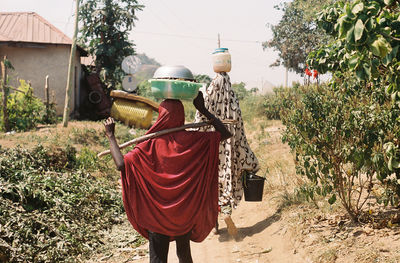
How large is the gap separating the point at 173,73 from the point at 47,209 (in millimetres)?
3152

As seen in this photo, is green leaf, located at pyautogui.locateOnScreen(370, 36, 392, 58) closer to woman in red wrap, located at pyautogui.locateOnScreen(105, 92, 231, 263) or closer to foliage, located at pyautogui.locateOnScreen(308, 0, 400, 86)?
foliage, located at pyautogui.locateOnScreen(308, 0, 400, 86)

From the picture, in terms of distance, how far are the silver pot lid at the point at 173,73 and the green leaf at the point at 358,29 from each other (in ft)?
4.46

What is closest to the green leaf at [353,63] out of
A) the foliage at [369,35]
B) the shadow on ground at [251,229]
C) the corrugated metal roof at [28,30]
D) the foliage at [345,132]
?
the foliage at [369,35]

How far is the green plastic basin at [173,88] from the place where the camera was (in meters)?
2.95

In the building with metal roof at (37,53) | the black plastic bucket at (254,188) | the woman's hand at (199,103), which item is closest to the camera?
the woman's hand at (199,103)

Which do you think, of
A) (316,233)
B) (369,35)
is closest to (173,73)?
(369,35)

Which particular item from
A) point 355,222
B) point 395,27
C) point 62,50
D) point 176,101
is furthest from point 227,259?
point 62,50

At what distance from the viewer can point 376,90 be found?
3938mm

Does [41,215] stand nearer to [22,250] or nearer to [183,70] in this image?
[22,250]

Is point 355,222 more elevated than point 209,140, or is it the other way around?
point 209,140

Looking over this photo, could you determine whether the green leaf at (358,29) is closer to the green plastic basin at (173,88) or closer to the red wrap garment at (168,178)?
the green plastic basin at (173,88)

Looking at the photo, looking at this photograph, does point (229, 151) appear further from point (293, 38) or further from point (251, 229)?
point (293, 38)

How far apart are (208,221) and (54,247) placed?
2.11m

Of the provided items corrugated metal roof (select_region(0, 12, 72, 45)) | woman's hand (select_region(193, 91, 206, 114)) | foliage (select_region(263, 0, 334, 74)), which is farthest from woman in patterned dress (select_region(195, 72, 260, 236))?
foliage (select_region(263, 0, 334, 74))
